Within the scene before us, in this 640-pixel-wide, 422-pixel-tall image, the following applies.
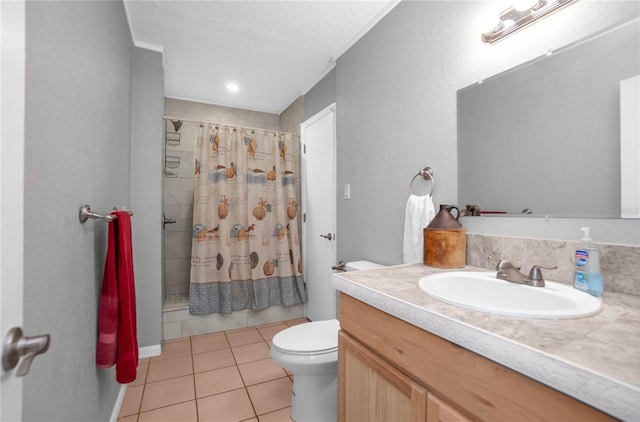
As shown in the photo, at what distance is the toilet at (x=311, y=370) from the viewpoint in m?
1.37

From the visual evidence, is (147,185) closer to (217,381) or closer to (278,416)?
(217,381)

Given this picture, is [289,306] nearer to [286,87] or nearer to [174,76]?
[286,87]

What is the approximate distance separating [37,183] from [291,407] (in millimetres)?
1497

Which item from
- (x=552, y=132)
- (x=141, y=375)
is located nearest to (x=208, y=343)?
(x=141, y=375)

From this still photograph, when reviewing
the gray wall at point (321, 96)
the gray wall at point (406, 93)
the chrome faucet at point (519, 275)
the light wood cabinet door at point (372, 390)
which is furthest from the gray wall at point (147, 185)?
the chrome faucet at point (519, 275)

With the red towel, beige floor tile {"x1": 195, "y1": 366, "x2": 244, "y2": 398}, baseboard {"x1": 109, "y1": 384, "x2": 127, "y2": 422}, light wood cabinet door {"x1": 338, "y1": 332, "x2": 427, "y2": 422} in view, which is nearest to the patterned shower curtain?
beige floor tile {"x1": 195, "y1": 366, "x2": 244, "y2": 398}

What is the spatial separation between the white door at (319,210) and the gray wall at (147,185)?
1276 millimetres

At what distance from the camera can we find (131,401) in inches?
63.8

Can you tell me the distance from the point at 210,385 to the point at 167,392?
0.24 metres

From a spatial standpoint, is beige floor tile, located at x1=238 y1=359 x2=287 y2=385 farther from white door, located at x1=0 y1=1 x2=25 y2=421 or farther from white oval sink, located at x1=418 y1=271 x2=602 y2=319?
white door, located at x1=0 y1=1 x2=25 y2=421

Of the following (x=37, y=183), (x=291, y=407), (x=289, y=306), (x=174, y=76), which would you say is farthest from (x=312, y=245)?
(x=37, y=183)

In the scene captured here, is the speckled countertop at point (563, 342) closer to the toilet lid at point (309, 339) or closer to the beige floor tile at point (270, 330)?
the toilet lid at point (309, 339)

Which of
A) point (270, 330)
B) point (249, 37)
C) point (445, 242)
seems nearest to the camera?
point (445, 242)

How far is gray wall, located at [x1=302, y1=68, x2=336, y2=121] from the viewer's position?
2387 mm
